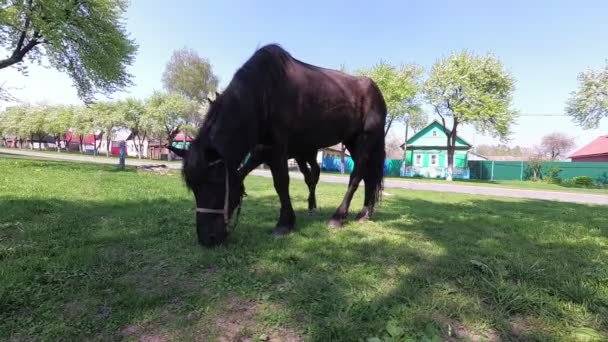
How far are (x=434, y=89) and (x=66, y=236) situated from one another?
31101 millimetres

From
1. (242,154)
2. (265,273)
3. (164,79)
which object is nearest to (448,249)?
(265,273)

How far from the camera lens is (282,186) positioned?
4234 mm

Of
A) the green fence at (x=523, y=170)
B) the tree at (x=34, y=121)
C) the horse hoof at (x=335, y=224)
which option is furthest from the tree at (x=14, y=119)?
the horse hoof at (x=335, y=224)

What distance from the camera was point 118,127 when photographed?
169 ft

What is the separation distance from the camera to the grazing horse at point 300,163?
13.2 feet

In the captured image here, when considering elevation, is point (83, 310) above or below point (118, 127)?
below

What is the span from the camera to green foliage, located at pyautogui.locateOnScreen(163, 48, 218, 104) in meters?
47.9

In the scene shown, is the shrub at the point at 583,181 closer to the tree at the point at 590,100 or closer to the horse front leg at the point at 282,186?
the tree at the point at 590,100

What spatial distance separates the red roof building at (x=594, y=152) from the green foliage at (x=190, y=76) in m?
47.9

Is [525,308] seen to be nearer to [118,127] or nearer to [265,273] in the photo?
[265,273]

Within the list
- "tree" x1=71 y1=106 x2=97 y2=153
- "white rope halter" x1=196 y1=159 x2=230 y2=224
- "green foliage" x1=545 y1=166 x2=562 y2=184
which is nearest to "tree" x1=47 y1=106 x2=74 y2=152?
"tree" x1=71 y1=106 x2=97 y2=153

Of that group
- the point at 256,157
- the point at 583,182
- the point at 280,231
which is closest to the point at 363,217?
the point at 280,231

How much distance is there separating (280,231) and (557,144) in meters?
73.3

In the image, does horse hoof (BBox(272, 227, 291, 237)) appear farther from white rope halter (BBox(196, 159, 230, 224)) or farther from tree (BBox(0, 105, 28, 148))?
tree (BBox(0, 105, 28, 148))
